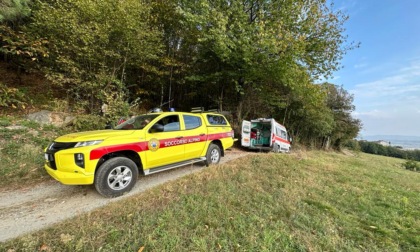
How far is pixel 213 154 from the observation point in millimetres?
6406

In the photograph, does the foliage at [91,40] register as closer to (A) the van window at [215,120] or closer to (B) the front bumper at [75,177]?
(A) the van window at [215,120]

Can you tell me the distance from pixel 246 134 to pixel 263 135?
1.57 m

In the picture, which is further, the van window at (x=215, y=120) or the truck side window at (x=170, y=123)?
the van window at (x=215, y=120)

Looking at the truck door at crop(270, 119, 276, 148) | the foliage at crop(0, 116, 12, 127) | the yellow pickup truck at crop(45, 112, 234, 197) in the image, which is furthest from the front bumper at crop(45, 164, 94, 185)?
the truck door at crop(270, 119, 276, 148)

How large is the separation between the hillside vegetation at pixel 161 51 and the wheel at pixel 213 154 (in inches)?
178

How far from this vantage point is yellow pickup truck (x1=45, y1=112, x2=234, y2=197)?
3.57m

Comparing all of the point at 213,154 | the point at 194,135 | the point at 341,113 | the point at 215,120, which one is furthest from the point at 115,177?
the point at 341,113

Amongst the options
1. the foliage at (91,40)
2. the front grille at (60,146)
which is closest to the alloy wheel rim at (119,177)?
the front grille at (60,146)

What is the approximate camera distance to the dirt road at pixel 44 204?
296 cm

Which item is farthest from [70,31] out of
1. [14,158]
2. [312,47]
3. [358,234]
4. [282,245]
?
[312,47]

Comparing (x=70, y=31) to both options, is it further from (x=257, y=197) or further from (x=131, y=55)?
(x=257, y=197)

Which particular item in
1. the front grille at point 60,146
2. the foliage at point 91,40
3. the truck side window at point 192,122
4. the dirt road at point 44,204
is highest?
the foliage at point 91,40

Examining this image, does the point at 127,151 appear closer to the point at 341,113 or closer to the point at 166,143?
the point at 166,143

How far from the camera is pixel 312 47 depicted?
11.0 metres
